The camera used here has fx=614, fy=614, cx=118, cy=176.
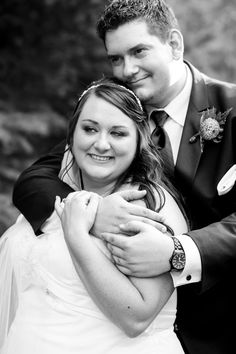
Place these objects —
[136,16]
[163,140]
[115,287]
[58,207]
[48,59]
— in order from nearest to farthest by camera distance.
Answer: [115,287] < [58,207] < [163,140] < [136,16] < [48,59]

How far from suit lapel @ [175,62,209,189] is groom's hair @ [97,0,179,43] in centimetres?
42

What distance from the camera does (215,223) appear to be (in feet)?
10.7

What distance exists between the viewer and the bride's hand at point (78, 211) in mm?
3119

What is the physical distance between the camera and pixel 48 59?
10008mm

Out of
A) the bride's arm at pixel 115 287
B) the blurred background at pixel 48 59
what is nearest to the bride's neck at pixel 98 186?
the bride's arm at pixel 115 287

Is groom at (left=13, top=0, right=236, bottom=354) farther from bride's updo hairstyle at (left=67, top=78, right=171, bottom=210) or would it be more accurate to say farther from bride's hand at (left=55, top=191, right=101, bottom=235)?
bride's updo hairstyle at (left=67, top=78, right=171, bottom=210)

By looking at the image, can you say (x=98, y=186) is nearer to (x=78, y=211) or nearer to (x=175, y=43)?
(x=78, y=211)

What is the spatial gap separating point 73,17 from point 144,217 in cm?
761

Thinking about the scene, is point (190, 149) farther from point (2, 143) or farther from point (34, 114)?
point (34, 114)

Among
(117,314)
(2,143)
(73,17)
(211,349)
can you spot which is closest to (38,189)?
(117,314)

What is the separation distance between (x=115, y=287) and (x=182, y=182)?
0.95m

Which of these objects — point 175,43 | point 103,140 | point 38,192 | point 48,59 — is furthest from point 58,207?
point 48,59

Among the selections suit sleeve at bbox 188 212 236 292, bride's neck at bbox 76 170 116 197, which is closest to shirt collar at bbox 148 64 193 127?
bride's neck at bbox 76 170 116 197

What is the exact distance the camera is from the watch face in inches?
120
